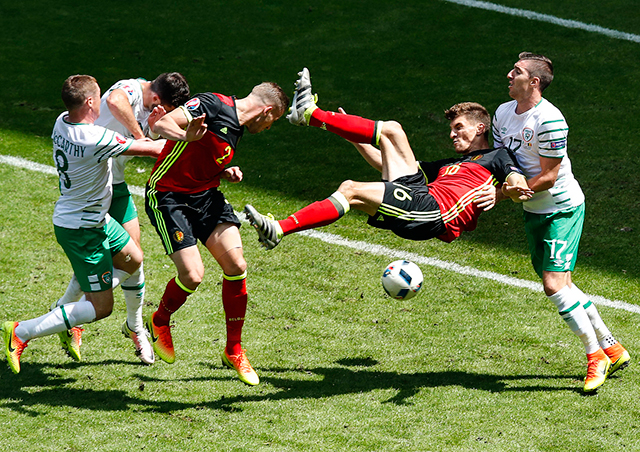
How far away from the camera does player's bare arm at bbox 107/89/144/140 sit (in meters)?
6.30

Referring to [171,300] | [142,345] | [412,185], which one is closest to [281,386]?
[171,300]

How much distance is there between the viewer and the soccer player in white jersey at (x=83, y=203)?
18.2ft

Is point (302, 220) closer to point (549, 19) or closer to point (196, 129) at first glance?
point (196, 129)

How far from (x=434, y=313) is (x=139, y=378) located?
2962 millimetres

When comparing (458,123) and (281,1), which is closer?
(458,123)

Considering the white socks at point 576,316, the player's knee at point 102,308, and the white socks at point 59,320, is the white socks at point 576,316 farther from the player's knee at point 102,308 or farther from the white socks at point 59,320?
the white socks at point 59,320

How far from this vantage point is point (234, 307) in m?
6.29

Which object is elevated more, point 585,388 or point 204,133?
point 204,133

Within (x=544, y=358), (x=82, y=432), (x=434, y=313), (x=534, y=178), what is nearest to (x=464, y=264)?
(x=434, y=313)

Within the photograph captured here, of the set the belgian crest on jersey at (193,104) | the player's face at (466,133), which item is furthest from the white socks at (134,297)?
the player's face at (466,133)

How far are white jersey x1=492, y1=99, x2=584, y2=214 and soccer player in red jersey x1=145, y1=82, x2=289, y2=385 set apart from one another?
1973 mm

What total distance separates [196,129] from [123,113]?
109 centimetres

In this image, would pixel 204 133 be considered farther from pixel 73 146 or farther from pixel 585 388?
pixel 585 388

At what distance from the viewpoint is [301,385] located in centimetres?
630
